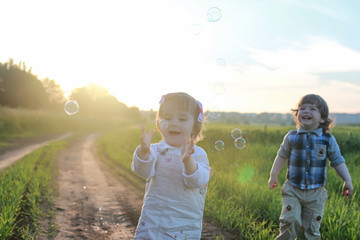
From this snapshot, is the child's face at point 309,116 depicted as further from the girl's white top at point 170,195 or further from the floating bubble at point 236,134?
the floating bubble at point 236,134

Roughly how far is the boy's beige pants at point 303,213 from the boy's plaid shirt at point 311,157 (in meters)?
0.10

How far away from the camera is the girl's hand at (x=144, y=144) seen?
241 centimetres

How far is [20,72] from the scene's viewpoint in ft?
141

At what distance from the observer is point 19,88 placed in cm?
4297

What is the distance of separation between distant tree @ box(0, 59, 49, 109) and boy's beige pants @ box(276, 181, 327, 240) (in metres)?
44.2

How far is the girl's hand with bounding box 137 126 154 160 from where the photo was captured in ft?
7.89

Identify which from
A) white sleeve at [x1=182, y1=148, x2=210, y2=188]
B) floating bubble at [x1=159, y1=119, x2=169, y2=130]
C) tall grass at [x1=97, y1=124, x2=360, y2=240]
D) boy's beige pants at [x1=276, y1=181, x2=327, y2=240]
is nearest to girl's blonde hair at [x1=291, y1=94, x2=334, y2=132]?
boy's beige pants at [x1=276, y1=181, x2=327, y2=240]

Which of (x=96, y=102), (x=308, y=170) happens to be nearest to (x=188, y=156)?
(x=308, y=170)

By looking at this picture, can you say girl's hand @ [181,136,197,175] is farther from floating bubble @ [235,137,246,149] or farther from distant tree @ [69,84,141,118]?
distant tree @ [69,84,141,118]

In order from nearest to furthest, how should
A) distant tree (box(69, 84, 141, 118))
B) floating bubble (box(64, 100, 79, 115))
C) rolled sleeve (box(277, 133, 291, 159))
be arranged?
rolled sleeve (box(277, 133, 291, 159)) → floating bubble (box(64, 100, 79, 115)) → distant tree (box(69, 84, 141, 118))

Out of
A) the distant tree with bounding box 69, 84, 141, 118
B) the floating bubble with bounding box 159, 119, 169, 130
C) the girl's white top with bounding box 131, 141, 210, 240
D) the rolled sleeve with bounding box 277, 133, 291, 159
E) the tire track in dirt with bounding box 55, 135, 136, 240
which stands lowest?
the tire track in dirt with bounding box 55, 135, 136, 240

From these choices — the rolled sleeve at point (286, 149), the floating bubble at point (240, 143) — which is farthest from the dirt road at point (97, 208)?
the floating bubble at point (240, 143)

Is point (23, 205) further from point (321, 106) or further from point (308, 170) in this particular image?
point (321, 106)

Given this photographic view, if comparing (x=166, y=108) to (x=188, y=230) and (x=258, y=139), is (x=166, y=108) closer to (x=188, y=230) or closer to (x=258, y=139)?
(x=188, y=230)
